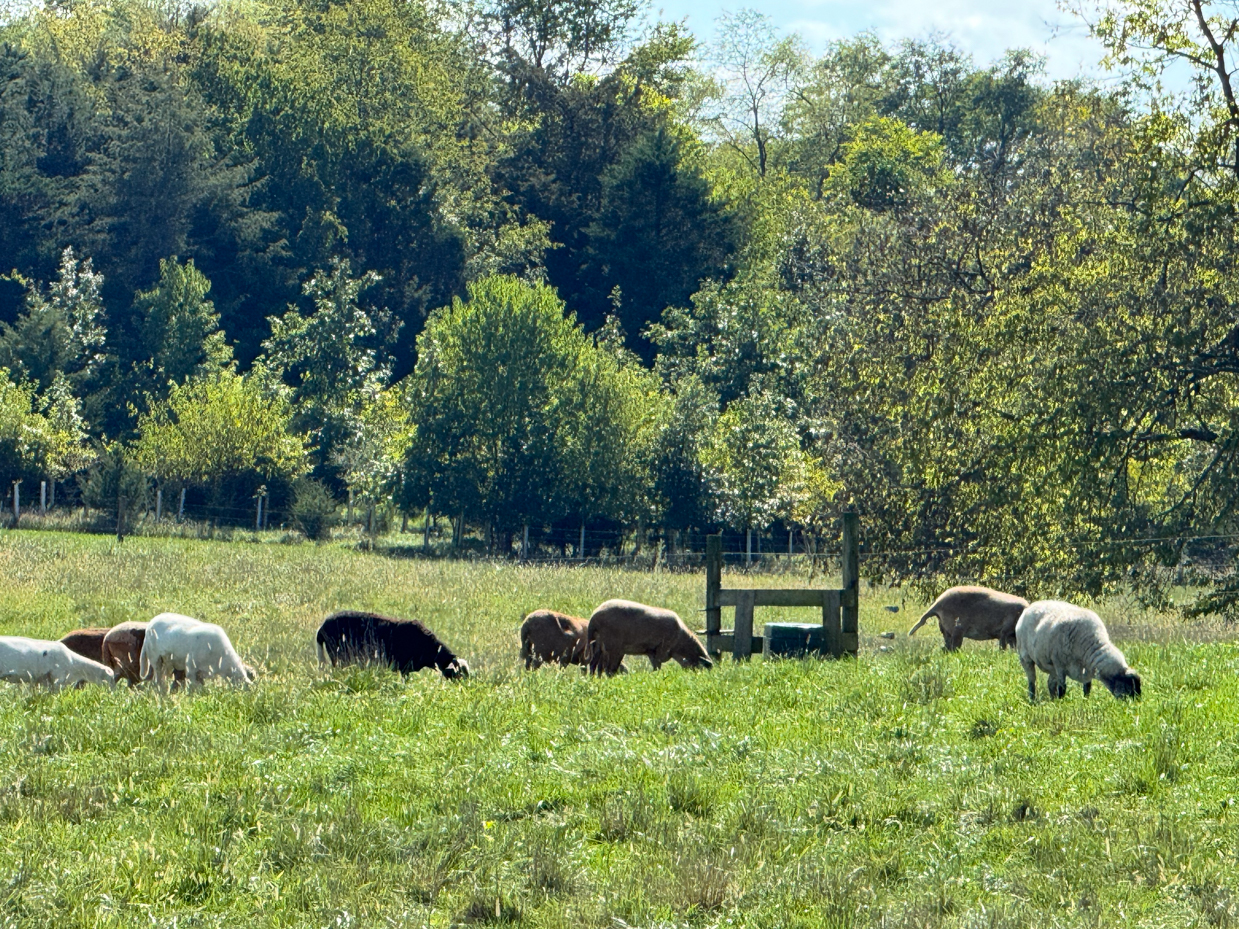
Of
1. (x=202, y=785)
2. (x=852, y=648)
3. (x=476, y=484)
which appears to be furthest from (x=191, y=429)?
(x=202, y=785)

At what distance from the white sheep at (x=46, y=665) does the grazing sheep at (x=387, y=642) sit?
2545 millimetres

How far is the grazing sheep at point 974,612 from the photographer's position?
70.9 feet

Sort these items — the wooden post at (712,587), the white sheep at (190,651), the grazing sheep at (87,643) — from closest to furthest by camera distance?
the white sheep at (190,651)
the wooden post at (712,587)
the grazing sheep at (87,643)

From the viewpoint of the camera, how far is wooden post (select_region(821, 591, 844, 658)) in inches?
691

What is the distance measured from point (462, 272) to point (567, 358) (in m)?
21.3

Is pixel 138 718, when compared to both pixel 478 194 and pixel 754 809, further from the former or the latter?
pixel 478 194

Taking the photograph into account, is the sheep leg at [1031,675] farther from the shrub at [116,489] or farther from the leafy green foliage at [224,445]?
the leafy green foliage at [224,445]

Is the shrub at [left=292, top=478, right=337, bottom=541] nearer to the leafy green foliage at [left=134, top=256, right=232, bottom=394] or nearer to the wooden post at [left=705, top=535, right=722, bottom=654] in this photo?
the leafy green foliage at [left=134, top=256, right=232, bottom=394]

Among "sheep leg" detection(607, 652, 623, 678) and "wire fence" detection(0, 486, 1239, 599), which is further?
"wire fence" detection(0, 486, 1239, 599)

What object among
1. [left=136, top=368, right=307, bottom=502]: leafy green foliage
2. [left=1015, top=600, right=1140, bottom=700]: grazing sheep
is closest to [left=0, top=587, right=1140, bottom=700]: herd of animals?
[left=1015, top=600, right=1140, bottom=700]: grazing sheep

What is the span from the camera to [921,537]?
2995 cm

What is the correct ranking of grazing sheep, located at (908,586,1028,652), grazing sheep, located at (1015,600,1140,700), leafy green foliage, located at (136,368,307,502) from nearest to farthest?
grazing sheep, located at (1015,600,1140,700)
grazing sheep, located at (908,586,1028,652)
leafy green foliage, located at (136,368,307,502)

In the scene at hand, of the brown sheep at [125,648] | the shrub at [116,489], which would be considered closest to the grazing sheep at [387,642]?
the brown sheep at [125,648]

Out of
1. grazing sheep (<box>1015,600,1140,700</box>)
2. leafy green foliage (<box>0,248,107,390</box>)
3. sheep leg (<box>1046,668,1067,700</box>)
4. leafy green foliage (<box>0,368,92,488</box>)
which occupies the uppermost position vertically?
leafy green foliage (<box>0,248,107,390</box>)
